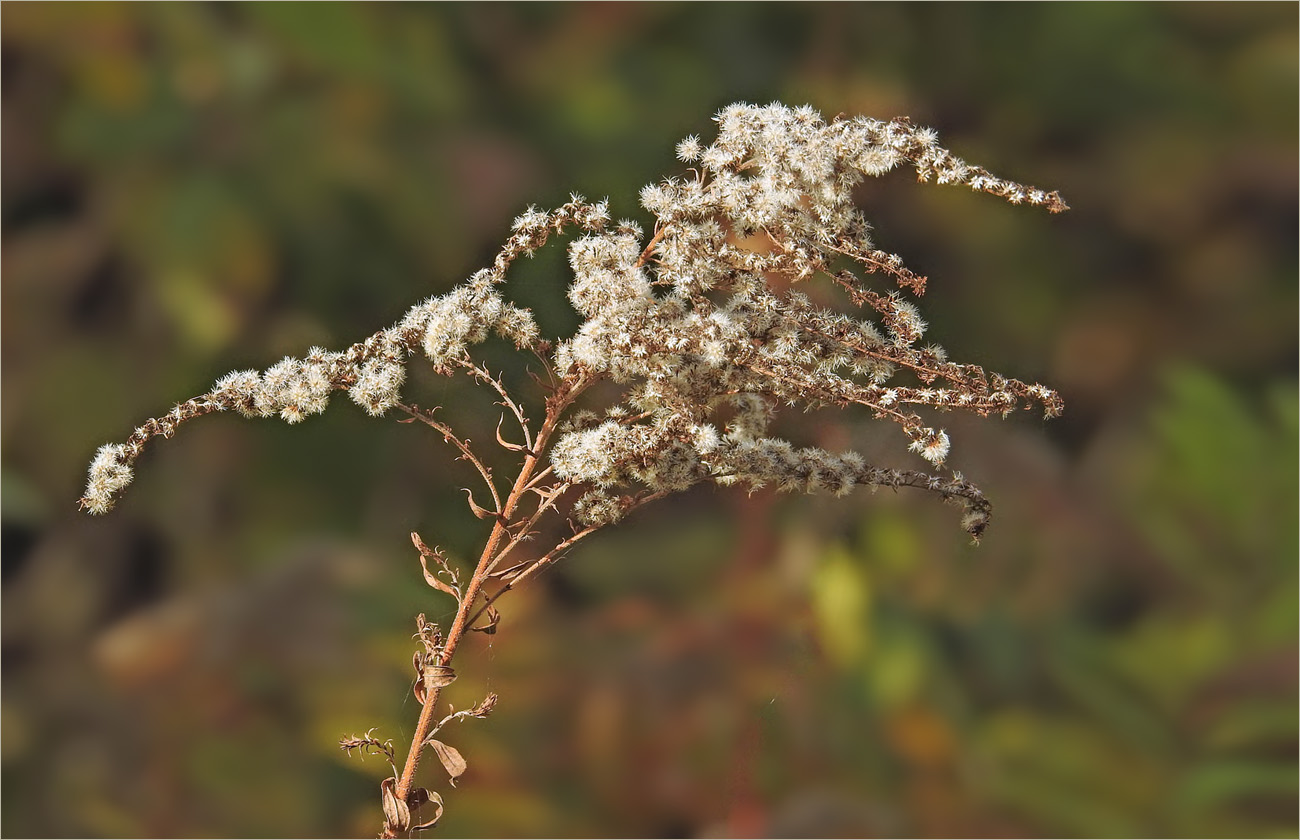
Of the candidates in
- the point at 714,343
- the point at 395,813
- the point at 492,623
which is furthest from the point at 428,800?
the point at 714,343

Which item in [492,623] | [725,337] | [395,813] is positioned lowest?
[395,813]

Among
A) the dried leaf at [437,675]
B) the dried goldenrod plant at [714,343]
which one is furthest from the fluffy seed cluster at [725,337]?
the dried leaf at [437,675]

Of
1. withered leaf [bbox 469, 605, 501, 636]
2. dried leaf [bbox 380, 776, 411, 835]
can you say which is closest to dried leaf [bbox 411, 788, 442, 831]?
dried leaf [bbox 380, 776, 411, 835]

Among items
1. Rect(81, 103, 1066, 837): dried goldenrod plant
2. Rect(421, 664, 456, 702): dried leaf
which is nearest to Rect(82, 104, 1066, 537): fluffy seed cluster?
Rect(81, 103, 1066, 837): dried goldenrod plant

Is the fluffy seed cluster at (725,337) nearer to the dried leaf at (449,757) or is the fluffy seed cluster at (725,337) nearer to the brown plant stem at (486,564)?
the brown plant stem at (486,564)

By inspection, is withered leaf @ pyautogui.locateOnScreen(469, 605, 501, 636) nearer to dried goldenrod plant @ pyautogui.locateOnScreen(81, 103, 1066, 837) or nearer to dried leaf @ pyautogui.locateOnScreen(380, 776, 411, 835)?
dried goldenrod plant @ pyautogui.locateOnScreen(81, 103, 1066, 837)

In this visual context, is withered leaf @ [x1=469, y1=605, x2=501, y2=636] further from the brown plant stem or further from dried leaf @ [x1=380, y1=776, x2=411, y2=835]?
dried leaf @ [x1=380, y1=776, x2=411, y2=835]

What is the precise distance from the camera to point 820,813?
104 cm

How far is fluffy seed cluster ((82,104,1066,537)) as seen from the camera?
64cm

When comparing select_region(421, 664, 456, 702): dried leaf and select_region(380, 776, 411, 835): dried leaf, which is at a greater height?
select_region(421, 664, 456, 702): dried leaf

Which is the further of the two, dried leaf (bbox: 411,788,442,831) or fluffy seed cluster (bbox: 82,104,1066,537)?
dried leaf (bbox: 411,788,442,831)

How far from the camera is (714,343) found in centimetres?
62

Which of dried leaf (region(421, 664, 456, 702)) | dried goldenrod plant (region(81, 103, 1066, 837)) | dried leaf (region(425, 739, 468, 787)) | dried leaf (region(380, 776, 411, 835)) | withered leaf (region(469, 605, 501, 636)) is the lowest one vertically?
dried leaf (region(380, 776, 411, 835))

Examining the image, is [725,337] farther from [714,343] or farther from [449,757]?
[449,757]
